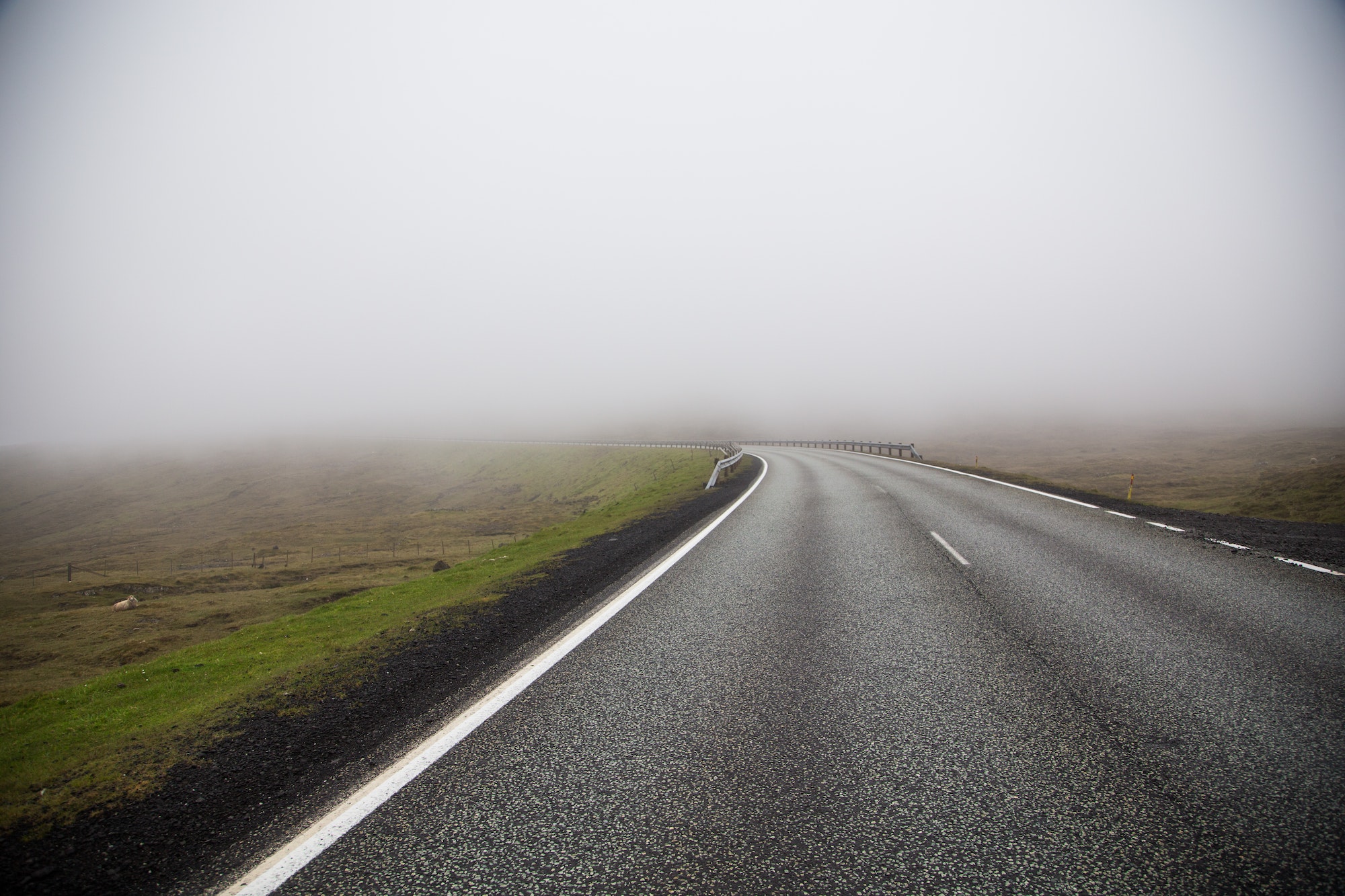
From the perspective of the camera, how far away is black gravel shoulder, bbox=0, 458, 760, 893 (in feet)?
7.89

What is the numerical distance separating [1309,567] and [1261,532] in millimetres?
3898

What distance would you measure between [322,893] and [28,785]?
2.49 metres

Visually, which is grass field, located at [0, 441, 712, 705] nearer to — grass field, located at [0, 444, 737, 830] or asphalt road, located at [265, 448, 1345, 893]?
grass field, located at [0, 444, 737, 830]

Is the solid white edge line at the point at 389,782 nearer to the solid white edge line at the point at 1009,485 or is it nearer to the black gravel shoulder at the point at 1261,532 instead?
the black gravel shoulder at the point at 1261,532

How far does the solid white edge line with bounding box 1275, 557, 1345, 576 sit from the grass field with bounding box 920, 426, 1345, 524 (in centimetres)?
867

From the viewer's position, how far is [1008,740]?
3268 mm

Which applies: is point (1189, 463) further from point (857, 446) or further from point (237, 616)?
point (237, 616)

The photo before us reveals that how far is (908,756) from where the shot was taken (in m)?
3.11

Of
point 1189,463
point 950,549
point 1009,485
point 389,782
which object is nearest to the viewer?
point 389,782

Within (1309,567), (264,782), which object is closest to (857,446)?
(1309,567)

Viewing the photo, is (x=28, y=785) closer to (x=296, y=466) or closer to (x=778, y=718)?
(x=778, y=718)

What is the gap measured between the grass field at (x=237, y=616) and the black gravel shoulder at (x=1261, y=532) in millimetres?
11160

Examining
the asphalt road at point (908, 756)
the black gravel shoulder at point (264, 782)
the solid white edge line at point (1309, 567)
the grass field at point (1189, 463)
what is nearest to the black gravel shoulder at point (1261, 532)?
the solid white edge line at point (1309, 567)

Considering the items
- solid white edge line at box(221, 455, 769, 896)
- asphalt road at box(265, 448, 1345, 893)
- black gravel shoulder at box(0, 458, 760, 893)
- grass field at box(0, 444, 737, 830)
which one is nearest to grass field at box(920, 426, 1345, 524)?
asphalt road at box(265, 448, 1345, 893)
